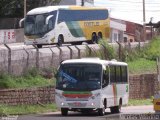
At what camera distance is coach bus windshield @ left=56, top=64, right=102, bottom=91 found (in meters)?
31.1

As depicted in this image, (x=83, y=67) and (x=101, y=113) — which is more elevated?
(x=83, y=67)

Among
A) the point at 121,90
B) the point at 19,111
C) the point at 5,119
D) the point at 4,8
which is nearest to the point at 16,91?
the point at 19,111

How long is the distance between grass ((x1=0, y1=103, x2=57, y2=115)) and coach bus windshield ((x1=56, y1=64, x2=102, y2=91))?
3483 mm

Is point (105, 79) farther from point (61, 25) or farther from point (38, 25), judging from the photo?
point (61, 25)

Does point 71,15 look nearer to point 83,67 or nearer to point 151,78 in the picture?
point 151,78

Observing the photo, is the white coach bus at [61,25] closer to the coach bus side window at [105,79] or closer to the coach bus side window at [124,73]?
the coach bus side window at [124,73]

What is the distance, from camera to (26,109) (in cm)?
3522

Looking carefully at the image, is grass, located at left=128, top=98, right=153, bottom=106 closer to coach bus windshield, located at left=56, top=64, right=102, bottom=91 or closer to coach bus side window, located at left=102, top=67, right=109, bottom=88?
coach bus side window, located at left=102, top=67, right=109, bottom=88

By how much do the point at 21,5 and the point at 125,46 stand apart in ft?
113

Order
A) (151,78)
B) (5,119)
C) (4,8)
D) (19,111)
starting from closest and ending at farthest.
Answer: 1. (5,119)
2. (19,111)
3. (151,78)
4. (4,8)

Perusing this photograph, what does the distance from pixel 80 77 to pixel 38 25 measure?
861 inches

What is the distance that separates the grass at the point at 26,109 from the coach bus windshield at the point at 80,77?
11.4ft

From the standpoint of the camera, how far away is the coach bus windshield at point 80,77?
3111cm

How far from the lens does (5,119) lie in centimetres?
2611
